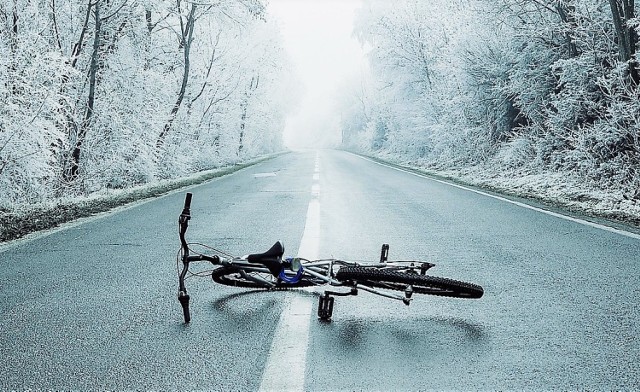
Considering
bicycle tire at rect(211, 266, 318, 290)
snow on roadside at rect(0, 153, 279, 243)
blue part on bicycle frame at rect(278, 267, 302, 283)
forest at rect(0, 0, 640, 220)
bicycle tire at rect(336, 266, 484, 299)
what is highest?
forest at rect(0, 0, 640, 220)

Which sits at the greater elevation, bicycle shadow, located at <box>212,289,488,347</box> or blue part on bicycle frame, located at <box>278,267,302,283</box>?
blue part on bicycle frame, located at <box>278,267,302,283</box>

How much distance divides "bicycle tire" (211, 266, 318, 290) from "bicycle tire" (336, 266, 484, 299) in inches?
13.1

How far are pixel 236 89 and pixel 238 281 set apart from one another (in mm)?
27229

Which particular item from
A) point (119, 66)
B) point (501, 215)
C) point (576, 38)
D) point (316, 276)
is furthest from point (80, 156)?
point (576, 38)

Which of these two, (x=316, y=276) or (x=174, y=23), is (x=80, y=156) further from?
(x=316, y=276)

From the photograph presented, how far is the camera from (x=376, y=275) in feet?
11.1

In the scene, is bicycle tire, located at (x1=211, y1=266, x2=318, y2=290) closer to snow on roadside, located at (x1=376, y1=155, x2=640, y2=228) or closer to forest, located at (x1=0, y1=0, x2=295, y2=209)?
snow on roadside, located at (x1=376, y1=155, x2=640, y2=228)

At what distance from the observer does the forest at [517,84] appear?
459 inches

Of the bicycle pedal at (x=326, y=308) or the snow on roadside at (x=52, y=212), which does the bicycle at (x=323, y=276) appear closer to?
the bicycle pedal at (x=326, y=308)

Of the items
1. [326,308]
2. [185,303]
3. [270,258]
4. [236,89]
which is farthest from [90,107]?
[236,89]

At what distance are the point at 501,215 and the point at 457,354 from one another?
611cm

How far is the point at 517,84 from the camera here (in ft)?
54.5

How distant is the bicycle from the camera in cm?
333

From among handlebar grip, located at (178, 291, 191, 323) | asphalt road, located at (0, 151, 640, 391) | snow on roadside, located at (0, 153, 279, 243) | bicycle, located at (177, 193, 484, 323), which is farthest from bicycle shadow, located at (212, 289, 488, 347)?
snow on roadside, located at (0, 153, 279, 243)
